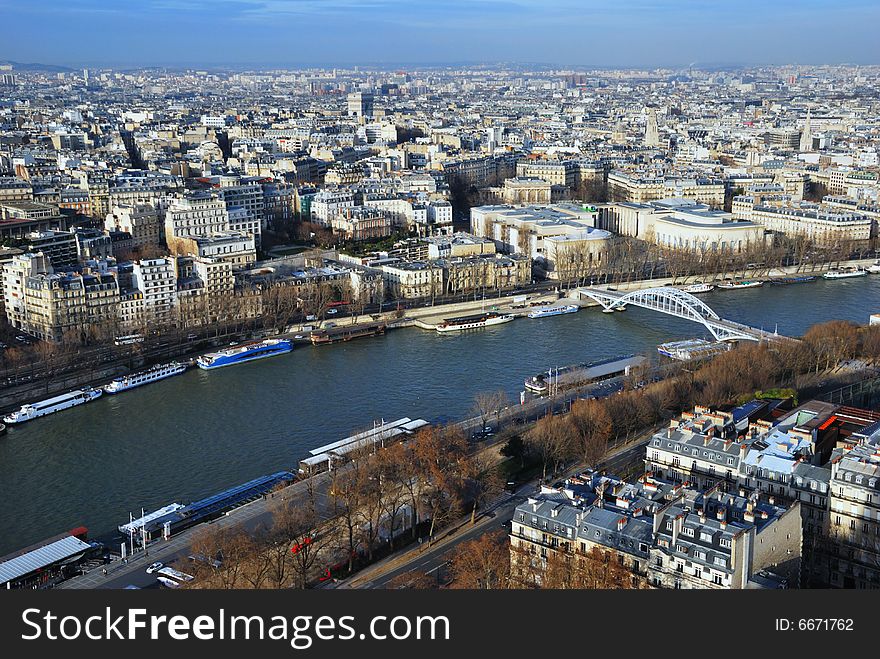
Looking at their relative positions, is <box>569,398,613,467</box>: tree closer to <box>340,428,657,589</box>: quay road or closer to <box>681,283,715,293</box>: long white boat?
<box>340,428,657,589</box>: quay road

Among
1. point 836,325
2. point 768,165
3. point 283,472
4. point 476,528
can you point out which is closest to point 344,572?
point 476,528

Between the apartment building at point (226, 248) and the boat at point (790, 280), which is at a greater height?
the apartment building at point (226, 248)

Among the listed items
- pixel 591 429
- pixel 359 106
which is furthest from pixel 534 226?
pixel 359 106

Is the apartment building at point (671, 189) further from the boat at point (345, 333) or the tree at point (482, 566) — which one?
the tree at point (482, 566)

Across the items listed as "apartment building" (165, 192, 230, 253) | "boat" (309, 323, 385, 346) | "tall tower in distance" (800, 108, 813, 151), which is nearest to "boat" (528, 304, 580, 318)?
"boat" (309, 323, 385, 346)

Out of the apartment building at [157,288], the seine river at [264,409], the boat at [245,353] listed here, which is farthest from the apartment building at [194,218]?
the seine river at [264,409]

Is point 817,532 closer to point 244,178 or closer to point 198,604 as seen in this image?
point 198,604

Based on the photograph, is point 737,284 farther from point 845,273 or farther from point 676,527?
point 676,527

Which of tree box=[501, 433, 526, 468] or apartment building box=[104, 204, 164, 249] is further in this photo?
apartment building box=[104, 204, 164, 249]
